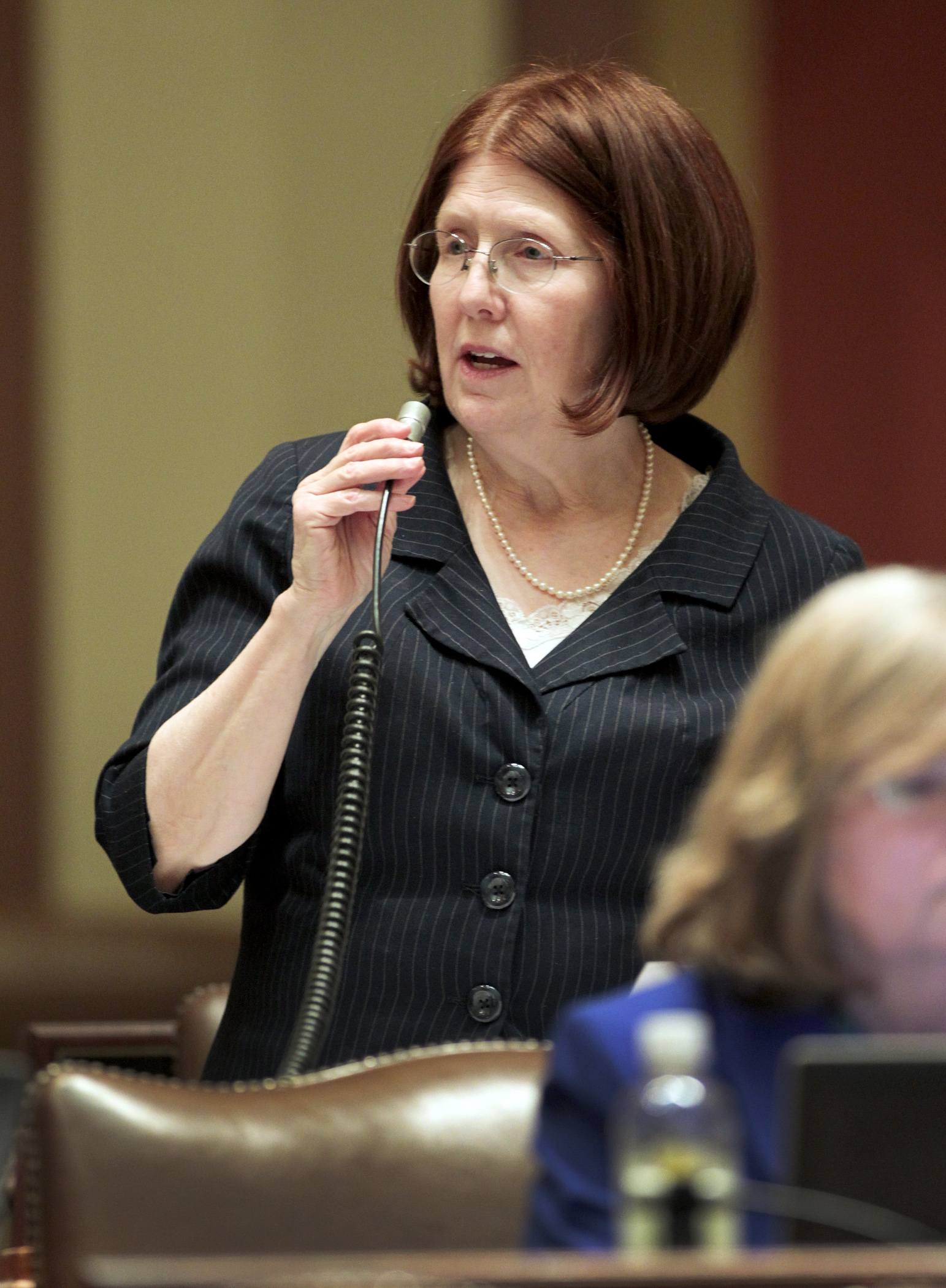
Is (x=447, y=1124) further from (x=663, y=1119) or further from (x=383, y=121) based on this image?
(x=383, y=121)

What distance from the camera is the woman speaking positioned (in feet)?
5.85

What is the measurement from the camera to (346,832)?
5.72 feet

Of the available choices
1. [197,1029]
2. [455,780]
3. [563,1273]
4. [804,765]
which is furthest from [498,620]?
[563,1273]

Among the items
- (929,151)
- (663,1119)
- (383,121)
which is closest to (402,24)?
(383,121)

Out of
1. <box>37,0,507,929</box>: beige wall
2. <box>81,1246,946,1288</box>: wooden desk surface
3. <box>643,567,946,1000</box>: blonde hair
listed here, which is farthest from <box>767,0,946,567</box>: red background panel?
<box>81,1246,946,1288</box>: wooden desk surface

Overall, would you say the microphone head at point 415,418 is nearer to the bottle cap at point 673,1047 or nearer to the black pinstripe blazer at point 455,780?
the black pinstripe blazer at point 455,780

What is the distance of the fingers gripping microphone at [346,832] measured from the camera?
167 cm

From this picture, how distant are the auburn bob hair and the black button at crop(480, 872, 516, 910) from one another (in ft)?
1.62

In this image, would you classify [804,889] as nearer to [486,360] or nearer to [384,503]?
[384,503]

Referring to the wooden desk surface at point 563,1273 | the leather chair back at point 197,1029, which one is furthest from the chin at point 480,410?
the wooden desk surface at point 563,1273

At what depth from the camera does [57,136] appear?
4133 millimetres

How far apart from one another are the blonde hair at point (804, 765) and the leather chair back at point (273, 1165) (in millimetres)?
371

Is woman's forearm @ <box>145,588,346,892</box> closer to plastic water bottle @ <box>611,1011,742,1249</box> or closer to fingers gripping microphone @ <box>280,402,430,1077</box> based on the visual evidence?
fingers gripping microphone @ <box>280,402,430,1077</box>

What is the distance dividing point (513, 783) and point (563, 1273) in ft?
3.41
